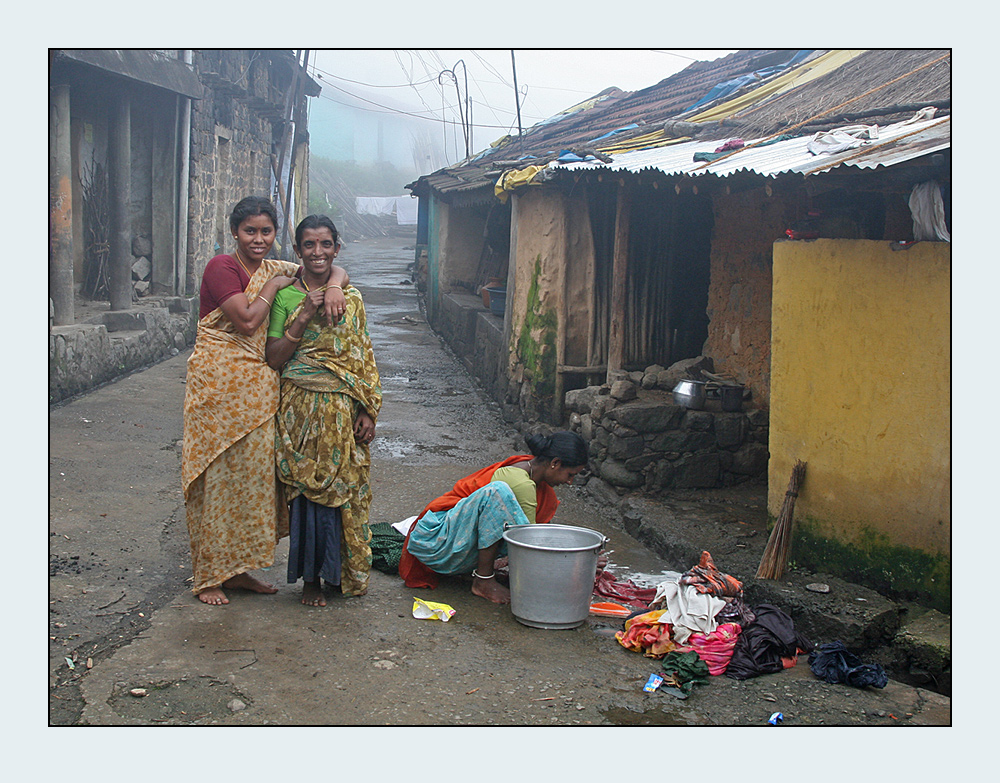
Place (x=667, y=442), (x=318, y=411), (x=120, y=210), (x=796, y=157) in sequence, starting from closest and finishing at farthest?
(x=318, y=411), (x=796, y=157), (x=667, y=442), (x=120, y=210)

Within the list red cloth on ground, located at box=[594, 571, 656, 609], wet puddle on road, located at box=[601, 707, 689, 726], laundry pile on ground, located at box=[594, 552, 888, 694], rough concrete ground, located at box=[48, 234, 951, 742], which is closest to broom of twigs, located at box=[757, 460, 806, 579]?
rough concrete ground, located at box=[48, 234, 951, 742]

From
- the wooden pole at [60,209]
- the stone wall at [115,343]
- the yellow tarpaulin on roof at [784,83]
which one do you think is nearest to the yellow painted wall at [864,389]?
the yellow tarpaulin on roof at [784,83]

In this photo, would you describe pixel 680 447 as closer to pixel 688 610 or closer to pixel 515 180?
pixel 688 610

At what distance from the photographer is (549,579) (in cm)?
373

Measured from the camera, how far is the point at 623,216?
6738mm

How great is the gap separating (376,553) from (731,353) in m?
3.37

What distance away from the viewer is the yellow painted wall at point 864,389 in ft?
12.3

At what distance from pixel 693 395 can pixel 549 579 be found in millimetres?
2877

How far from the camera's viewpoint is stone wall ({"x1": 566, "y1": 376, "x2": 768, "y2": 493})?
6.19 metres

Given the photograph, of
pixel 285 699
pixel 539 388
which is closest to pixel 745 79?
pixel 539 388

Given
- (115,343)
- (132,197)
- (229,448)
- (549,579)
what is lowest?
(549,579)

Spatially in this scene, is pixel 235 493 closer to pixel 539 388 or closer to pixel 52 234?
pixel 539 388

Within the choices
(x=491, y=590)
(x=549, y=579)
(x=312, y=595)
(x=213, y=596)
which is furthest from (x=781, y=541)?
(x=213, y=596)

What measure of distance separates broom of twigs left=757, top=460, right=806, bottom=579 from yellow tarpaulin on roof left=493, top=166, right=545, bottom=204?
3.71 metres
